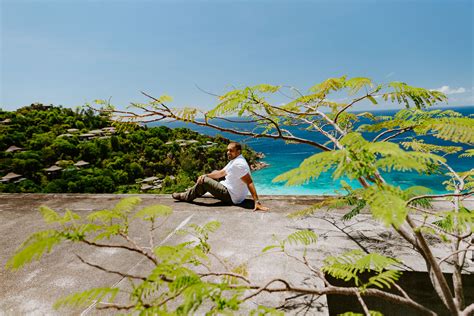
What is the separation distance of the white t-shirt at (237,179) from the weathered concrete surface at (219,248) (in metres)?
0.23

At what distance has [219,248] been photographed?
340 centimetres

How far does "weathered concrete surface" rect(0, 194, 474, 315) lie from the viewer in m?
2.71

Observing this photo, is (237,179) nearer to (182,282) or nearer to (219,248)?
(219,248)

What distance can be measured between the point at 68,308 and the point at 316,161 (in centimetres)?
259

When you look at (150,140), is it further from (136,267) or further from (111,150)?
(136,267)

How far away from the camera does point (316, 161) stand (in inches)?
49.2

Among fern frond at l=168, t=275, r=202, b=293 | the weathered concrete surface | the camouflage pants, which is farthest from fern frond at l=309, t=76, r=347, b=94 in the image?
the camouflage pants

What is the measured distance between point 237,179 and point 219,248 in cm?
186

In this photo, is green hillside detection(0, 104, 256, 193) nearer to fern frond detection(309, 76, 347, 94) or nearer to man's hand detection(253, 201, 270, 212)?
man's hand detection(253, 201, 270, 212)

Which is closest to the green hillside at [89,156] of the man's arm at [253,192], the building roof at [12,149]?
the building roof at [12,149]

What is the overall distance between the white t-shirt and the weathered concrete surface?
9.0 inches

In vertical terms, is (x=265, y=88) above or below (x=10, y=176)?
above

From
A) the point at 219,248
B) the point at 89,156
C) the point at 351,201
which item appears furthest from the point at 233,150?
the point at 89,156

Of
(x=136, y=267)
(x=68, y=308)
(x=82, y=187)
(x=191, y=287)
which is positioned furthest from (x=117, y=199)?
(x=82, y=187)
